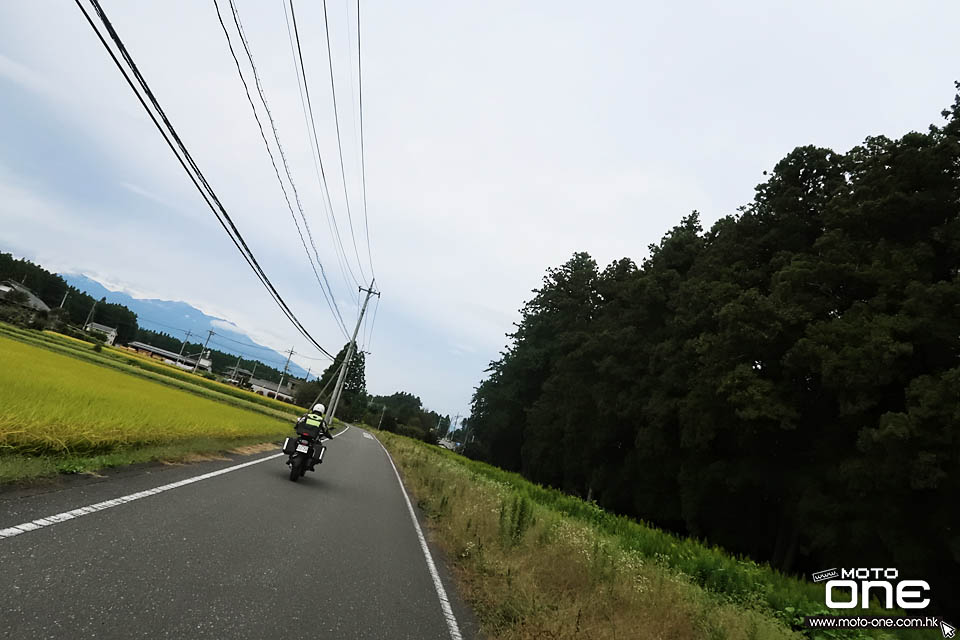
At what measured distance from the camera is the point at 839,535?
1366 cm

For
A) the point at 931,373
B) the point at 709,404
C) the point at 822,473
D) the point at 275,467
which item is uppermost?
the point at 931,373

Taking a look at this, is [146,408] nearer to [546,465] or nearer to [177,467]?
[177,467]

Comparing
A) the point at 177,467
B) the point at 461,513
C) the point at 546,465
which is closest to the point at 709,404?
the point at 461,513

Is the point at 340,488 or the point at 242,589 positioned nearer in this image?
the point at 242,589

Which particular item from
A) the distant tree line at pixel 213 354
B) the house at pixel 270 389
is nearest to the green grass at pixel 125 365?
the house at pixel 270 389

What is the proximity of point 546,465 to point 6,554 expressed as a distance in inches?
1463

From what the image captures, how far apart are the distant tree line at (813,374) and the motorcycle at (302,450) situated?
13.4 meters

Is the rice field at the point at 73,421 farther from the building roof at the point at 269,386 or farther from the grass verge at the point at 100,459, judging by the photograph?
the building roof at the point at 269,386

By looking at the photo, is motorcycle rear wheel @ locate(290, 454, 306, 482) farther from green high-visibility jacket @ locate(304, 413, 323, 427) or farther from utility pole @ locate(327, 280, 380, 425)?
utility pole @ locate(327, 280, 380, 425)

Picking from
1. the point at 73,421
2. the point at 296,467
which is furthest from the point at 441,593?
the point at 296,467

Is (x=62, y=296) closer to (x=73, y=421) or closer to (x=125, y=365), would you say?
(x=125, y=365)

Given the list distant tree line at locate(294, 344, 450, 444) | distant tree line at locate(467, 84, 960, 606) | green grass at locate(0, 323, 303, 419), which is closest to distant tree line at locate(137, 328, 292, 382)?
distant tree line at locate(294, 344, 450, 444)

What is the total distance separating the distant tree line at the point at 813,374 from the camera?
39.4 ft

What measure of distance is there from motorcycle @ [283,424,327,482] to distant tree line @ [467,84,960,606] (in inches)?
527
